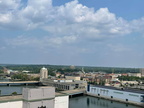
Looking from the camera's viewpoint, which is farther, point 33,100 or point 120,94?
point 120,94

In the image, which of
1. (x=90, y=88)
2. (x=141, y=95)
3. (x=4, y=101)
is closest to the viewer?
(x=4, y=101)

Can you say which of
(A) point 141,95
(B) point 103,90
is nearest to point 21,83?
(B) point 103,90

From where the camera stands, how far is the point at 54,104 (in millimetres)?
11594

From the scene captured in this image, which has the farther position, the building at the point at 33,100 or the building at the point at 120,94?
the building at the point at 120,94

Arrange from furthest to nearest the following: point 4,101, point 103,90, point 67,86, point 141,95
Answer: point 67,86 < point 103,90 < point 141,95 < point 4,101

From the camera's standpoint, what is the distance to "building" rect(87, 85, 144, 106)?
2173 centimetres

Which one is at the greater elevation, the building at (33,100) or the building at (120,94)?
the building at (33,100)

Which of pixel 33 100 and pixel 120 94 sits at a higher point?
pixel 33 100

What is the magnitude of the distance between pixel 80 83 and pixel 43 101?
27686mm

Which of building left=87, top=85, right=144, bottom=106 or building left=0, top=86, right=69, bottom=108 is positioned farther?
building left=87, top=85, right=144, bottom=106

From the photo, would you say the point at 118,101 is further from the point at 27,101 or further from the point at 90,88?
the point at 27,101

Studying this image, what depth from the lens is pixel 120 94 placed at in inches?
936

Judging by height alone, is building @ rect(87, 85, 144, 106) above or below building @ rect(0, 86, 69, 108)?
below

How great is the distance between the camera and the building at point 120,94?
21725mm
